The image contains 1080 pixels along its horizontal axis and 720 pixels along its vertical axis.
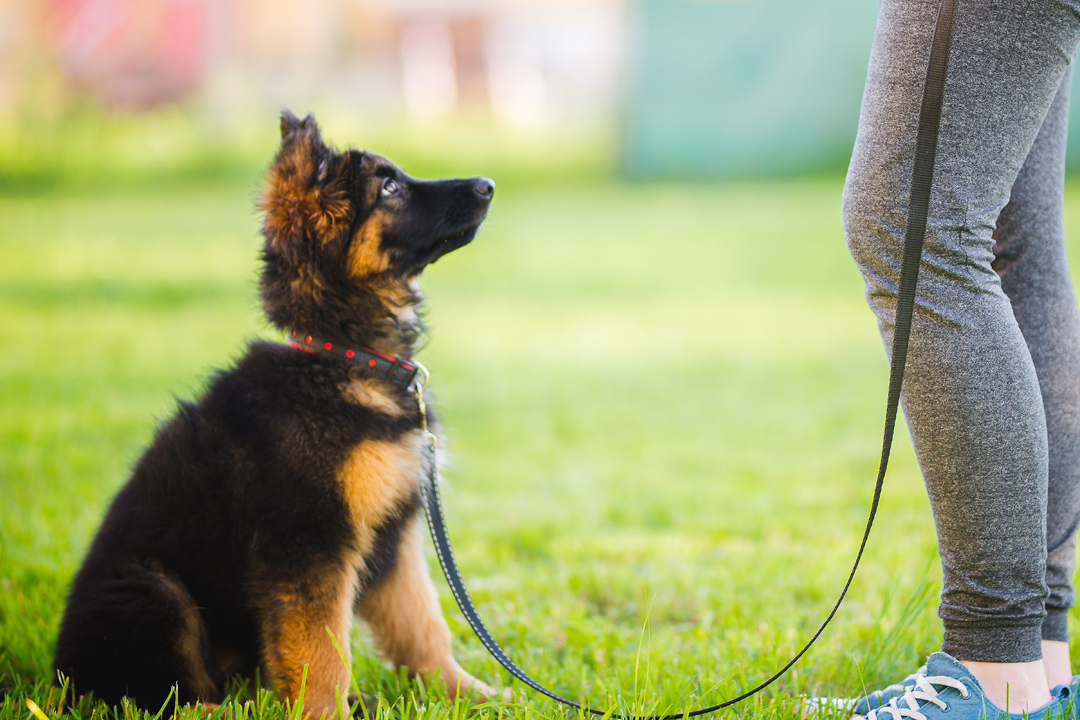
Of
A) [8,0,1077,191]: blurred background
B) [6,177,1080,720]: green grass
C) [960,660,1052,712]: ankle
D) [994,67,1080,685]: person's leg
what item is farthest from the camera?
[8,0,1077,191]: blurred background

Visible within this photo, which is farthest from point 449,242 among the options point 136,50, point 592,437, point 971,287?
point 136,50

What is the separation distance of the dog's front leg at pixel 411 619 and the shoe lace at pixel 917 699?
96 centimetres

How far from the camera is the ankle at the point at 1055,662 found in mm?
1966

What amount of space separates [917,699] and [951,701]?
7cm

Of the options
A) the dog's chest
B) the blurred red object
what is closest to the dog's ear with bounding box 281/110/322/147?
the dog's chest

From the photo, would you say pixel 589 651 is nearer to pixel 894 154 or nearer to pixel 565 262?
pixel 894 154

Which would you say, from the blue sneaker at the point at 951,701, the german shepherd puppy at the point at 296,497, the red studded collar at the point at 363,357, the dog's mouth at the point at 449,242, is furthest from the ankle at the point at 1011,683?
the dog's mouth at the point at 449,242

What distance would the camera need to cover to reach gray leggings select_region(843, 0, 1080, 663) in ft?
5.29

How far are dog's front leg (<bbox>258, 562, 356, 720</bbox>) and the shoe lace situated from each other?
1145 mm

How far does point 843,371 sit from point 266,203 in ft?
15.4

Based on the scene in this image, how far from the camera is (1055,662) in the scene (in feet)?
6.46

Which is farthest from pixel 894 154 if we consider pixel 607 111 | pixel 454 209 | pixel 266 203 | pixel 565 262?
pixel 607 111

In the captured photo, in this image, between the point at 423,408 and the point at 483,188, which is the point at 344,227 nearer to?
the point at 483,188

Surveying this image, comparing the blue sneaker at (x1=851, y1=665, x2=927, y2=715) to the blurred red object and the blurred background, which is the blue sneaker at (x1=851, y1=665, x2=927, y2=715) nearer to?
the blurred background
